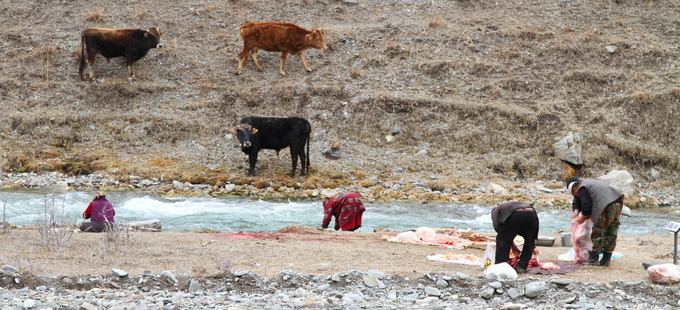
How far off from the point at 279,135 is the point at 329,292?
42.4 ft

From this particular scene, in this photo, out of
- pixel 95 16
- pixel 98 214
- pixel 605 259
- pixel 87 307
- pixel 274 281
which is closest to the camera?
pixel 87 307

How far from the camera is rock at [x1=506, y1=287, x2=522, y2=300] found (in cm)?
930

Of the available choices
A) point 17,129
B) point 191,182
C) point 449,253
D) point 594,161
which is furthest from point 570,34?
point 449,253

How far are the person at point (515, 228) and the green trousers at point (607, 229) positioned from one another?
3.19ft

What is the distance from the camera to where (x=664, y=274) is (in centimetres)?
1000

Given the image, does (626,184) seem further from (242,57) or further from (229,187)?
(242,57)

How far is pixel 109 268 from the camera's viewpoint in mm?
9945

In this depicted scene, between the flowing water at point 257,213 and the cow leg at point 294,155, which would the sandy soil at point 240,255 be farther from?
the cow leg at point 294,155

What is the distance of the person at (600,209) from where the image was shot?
10906 mm

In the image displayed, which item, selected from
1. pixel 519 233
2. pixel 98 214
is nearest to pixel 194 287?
pixel 519 233

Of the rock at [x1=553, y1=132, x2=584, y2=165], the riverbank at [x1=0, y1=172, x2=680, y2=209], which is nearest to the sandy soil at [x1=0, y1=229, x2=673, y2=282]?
the riverbank at [x1=0, y1=172, x2=680, y2=209]

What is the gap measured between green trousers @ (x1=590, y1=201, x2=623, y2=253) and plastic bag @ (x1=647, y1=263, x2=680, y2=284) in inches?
34.0

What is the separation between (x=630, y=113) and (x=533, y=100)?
244 cm

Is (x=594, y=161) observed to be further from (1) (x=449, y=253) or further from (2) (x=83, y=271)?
(2) (x=83, y=271)
